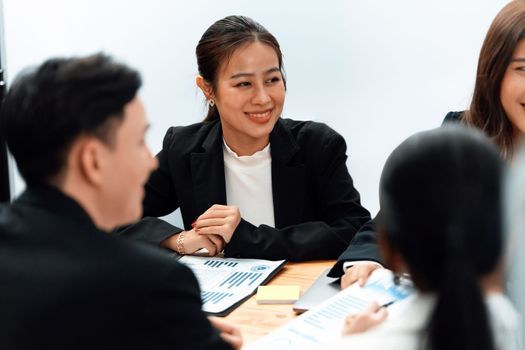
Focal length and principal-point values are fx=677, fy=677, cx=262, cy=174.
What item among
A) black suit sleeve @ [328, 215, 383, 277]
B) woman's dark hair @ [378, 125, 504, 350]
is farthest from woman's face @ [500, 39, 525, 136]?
woman's dark hair @ [378, 125, 504, 350]

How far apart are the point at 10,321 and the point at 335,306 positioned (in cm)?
76

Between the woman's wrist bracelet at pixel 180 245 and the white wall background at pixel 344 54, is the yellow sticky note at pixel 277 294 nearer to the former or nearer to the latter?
the woman's wrist bracelet at pixel 180 245

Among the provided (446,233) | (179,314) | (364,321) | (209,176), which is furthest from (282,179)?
(446,233)

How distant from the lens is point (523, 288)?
1.06 metres

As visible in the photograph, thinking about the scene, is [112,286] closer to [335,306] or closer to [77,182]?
[77,182]

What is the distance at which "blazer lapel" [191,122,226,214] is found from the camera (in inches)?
88.7

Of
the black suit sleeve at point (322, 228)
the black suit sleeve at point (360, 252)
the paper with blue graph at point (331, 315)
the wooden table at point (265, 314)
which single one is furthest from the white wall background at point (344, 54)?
the paper with blue graph at point (331, 315)

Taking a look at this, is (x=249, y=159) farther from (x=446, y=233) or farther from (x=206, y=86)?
(x=446, y=233)

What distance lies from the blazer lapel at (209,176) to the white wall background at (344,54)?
47 centimetres

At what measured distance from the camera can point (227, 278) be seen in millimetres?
1765

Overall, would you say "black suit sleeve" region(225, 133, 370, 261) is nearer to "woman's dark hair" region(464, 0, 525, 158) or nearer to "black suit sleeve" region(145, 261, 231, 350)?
"woman's dark hair" region(464, 0, 525, 158)

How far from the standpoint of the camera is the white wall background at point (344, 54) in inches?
99.0

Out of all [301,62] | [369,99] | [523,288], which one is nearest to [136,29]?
[301,62]

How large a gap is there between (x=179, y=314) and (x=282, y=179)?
129cm
